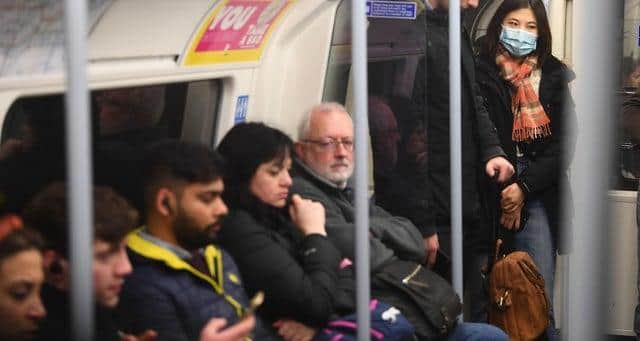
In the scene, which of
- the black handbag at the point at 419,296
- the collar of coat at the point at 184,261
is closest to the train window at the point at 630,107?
the black handbag at the point at 419,296

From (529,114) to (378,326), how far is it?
157 centimetres

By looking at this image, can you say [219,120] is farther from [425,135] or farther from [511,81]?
[511,81]

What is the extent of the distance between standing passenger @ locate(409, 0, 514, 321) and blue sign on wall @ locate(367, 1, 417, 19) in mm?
168

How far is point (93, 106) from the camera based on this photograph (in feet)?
9.00

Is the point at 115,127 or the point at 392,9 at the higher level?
the point at 392,9

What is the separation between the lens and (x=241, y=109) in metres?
3.39

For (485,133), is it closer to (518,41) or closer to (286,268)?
(518,41)

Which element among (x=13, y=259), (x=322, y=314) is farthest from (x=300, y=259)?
(x=13, y=259)

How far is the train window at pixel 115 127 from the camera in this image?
8.36ft

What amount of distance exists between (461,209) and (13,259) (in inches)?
93.2

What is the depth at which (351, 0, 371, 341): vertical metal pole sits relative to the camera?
3.63 meters

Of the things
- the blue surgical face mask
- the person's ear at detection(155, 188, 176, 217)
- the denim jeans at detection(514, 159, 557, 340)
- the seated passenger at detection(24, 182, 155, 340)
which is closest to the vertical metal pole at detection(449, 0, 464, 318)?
the blue surgical face mask

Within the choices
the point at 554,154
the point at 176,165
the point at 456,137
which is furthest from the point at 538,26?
the point at 176,165

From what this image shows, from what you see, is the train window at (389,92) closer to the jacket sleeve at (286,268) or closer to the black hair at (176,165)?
the jacket sleeve at (286,268)
